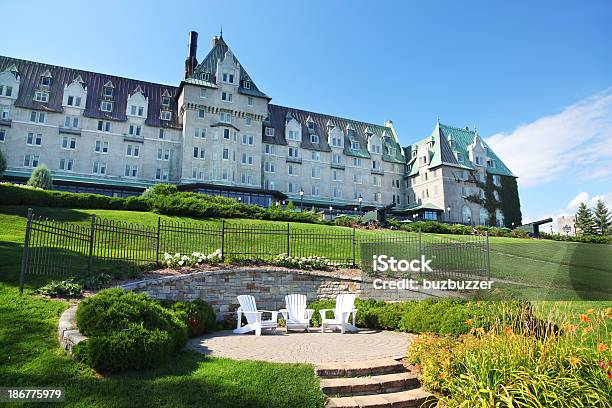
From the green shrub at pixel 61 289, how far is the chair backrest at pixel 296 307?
548cm

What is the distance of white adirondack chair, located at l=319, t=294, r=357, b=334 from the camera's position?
10879 millimetres

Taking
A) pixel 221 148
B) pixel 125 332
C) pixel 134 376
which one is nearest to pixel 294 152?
pixel 221 148

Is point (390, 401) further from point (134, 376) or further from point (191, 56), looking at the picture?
point (191, 56)

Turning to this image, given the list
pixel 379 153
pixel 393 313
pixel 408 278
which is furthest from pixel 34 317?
pixel 379 153

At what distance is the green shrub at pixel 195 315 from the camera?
30.4ft

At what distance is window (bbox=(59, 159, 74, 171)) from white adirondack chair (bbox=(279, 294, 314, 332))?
43758mm

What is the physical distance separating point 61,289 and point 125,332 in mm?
4067

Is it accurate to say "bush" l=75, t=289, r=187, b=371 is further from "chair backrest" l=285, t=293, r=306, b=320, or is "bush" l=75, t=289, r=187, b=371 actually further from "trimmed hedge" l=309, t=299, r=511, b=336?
"trimmed hedge" l=309, t=299, r=511, b=336

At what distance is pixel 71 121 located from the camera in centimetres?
4706

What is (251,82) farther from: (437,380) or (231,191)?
(437,380)

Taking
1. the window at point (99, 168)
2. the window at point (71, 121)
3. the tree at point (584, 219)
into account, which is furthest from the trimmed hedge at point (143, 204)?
the tree at point (584, 219)

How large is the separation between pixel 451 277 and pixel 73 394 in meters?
11.9

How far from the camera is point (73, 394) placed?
16.6ft

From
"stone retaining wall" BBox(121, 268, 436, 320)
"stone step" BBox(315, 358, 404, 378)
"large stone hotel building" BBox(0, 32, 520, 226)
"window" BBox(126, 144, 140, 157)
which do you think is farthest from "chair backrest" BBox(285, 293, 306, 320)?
"window" BBox(126, 144, 140, 157)
